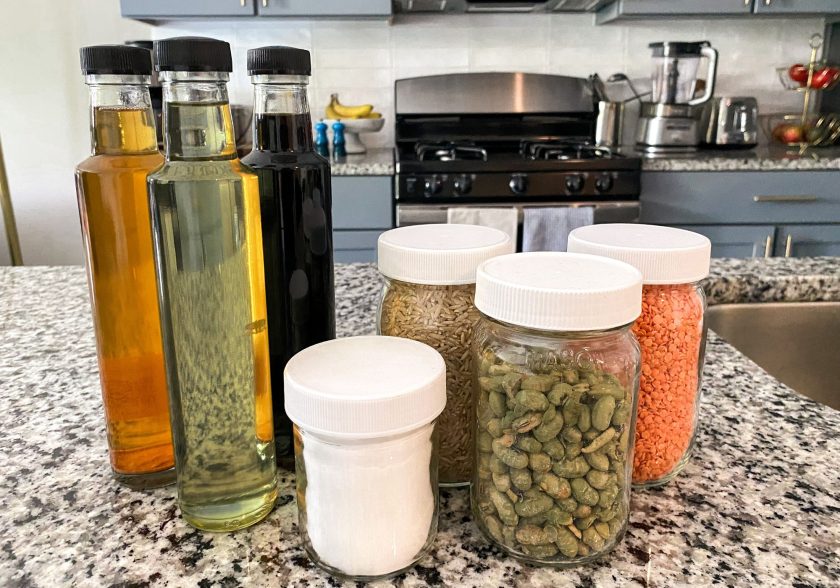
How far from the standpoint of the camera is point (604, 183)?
2365 millimetres

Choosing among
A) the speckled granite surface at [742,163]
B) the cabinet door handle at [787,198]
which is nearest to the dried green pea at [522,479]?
the speckled granite surface at [742,163]

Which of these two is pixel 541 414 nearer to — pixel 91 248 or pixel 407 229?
pixel 407 229

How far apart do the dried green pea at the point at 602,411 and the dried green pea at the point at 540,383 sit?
0.03 m

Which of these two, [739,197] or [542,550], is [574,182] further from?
[542,550]

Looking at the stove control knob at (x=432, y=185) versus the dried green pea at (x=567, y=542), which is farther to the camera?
the stove control knob at (x=432, y=185)

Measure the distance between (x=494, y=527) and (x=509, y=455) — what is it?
0.06m

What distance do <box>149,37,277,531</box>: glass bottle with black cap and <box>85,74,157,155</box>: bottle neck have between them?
64mm

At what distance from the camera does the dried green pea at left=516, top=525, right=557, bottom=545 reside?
1.53 feet

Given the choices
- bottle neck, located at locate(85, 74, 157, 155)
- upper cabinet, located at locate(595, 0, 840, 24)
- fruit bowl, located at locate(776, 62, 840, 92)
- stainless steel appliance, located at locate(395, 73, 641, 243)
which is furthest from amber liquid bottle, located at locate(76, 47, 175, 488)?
fruit bowl, located at locate(776, 62, 840, 92)

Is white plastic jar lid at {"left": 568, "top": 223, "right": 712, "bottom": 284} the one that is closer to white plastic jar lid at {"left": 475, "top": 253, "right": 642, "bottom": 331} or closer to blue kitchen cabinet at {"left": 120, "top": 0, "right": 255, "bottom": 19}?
white plastic jar lid at {"left": 475, "top": 253, "right": 642, "bottom": 331}

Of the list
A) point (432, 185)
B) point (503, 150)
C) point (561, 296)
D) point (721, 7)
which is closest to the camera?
point (561, 296)

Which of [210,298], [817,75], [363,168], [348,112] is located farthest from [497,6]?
[210,298]

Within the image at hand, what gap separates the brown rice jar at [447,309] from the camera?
539 millimetres

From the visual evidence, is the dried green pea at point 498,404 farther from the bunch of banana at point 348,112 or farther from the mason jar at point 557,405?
the bunch of banana at point 348,112
